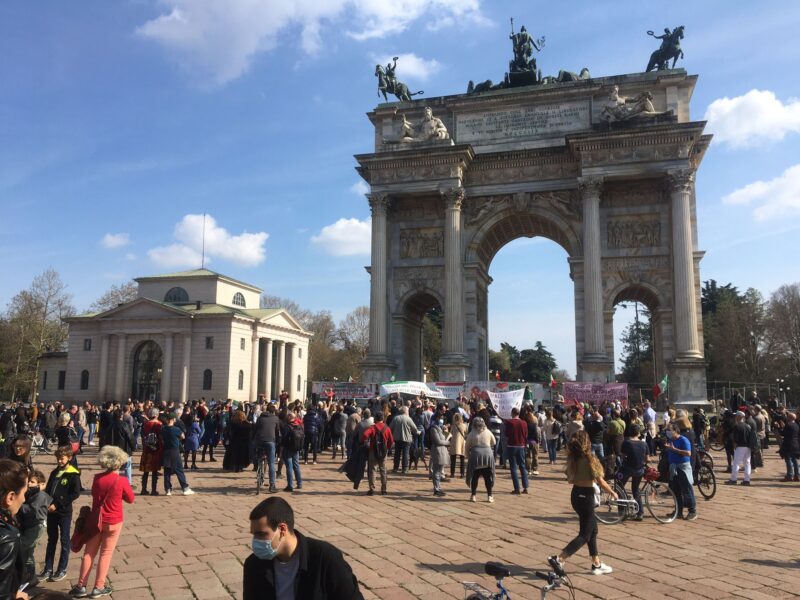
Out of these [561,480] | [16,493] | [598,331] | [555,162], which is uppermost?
[555,162]

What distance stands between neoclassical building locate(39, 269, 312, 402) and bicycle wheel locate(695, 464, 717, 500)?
40972 mm

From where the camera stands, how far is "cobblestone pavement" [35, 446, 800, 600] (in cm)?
668

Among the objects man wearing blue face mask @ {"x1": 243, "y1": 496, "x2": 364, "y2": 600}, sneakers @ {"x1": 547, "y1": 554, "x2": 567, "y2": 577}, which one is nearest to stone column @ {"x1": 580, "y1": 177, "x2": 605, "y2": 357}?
sneakers @ {"x1": 547, "y1": 554, "x2": 567, "y2": 577}

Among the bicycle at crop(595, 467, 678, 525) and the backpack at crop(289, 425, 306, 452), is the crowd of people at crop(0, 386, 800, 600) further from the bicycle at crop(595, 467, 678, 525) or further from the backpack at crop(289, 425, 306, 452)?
the bicycle at crop(595, 467, 678, 525)

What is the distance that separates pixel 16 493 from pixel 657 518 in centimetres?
947

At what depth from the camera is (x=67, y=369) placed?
5256 centimetres

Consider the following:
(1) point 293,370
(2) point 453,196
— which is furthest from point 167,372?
(2) point 453,196

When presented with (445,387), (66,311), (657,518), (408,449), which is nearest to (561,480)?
(408,449)

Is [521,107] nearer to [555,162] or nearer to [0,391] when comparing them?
[555,162]

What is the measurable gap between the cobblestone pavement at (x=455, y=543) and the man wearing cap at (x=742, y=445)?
1113 mm

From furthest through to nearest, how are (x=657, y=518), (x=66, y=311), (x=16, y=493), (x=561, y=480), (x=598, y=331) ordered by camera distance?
(x=66, y=311) → (x=598, y=331) → (x=561, y=480) → (x=657, y=518) → (x=16, y=493)

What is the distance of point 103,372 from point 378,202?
106 feet

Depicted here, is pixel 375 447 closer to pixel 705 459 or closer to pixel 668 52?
pixel 705 459

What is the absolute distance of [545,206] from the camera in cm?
3077
